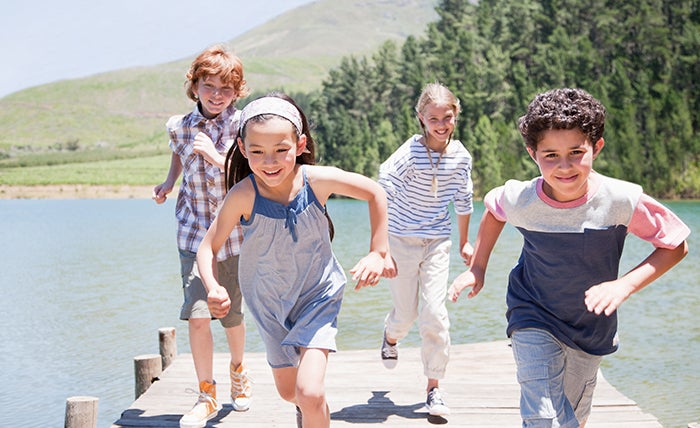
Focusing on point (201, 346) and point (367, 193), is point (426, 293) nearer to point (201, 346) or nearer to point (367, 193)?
point (201, 346)

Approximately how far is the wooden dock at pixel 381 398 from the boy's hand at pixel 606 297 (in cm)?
215

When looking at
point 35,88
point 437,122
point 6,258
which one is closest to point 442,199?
point 437,122

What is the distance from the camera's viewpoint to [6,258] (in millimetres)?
25047

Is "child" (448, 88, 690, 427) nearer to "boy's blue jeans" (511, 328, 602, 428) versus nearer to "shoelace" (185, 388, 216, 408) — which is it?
"boy's blue jeans" (511, 328, 602, 428)

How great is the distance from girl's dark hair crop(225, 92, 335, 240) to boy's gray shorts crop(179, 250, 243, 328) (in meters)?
0.83

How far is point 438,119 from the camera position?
18.3 ft

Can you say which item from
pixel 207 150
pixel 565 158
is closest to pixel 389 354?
pixel 207 150

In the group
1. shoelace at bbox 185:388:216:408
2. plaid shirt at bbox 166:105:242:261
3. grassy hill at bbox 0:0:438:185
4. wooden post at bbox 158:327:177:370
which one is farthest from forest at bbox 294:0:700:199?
shoelace at bbox 185:388:216:408

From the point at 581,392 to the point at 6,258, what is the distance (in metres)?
24.0

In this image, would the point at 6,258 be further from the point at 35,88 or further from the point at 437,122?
the point at 35,88

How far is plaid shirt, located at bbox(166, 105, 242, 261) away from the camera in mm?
5219

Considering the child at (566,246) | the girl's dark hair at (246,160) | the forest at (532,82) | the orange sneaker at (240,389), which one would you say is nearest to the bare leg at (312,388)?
the girl's dark hair at (246,160)

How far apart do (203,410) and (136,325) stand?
9.51 meters

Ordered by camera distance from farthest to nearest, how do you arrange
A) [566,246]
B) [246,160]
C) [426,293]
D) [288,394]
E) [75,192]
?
[75,192] → [426,293] → [246,160] → [288,394] → [566,246]
